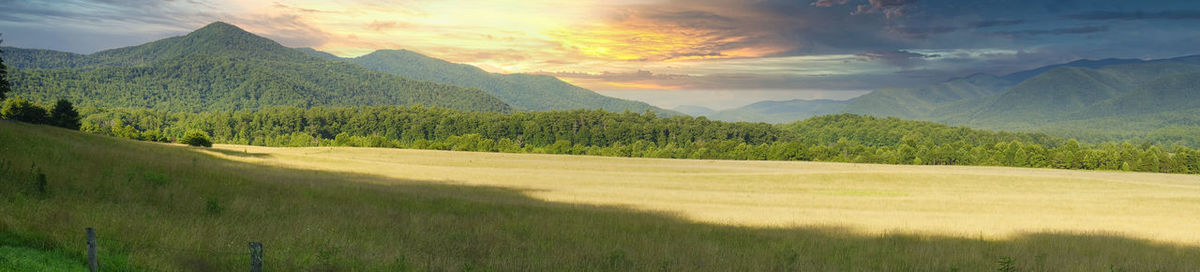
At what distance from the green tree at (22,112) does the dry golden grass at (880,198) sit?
1535 inches

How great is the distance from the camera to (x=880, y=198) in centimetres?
4138

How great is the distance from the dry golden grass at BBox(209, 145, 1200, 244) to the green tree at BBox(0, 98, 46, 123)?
3898 centimetres

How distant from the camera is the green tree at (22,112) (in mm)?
82037

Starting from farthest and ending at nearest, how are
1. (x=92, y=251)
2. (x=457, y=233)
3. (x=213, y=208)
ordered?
1. (x=213, y=208)
2. (x=457, y=233)
3. (x=92, y=251)

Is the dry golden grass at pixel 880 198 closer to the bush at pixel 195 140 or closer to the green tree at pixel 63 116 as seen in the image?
the bush at pixel 195 140

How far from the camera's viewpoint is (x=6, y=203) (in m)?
11.6

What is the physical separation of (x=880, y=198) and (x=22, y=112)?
98.3 metres

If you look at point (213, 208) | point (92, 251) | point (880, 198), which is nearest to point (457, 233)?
point (213, 208)

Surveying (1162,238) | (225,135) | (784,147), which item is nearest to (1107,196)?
(1162,238)

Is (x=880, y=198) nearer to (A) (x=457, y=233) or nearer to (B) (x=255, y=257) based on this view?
(A) (x=457, y=233)

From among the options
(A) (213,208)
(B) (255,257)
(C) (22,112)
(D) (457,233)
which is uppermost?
(C) (22,112)

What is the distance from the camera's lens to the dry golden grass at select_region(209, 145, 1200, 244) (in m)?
23.4

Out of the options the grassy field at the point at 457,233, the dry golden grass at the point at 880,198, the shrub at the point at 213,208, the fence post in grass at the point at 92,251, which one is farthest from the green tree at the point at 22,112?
the fence post in grass at the point at 92,251

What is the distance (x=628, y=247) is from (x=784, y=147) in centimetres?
13162
